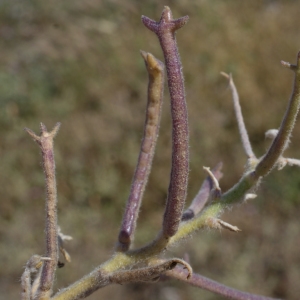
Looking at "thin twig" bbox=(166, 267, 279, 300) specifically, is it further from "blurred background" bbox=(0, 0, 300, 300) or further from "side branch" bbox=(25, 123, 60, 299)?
"blurred background" bbox=(0, 0, 300, 300)

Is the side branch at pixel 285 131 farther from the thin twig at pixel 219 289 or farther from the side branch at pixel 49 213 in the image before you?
the side branch at pixel 49 213

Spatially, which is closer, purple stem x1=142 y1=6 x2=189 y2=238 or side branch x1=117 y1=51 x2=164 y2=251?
purple stem x1=142 y1=6 x2=189 y2=238

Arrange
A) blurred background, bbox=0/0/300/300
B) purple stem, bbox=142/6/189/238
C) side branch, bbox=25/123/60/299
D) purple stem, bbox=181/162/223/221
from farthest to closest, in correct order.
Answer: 1. blurred background, bbox=0/0/300/300
2. purple stem, bbox=181/162/223/221
3. side branch, bbox=25/123/60/299
4. purple stem, bbox=142/6/189/238

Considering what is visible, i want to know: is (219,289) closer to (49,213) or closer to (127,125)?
(49,213)

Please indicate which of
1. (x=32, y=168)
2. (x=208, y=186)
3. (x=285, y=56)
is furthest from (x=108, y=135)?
(x=208, y=186)

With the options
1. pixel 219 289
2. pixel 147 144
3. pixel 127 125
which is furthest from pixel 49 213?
pixel 127 125

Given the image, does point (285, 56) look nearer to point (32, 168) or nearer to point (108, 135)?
point (108, 135)

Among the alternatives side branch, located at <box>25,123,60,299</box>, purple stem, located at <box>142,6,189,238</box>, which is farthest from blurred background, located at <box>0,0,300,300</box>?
purple stem, located at <box>142,6,189,238</box>
